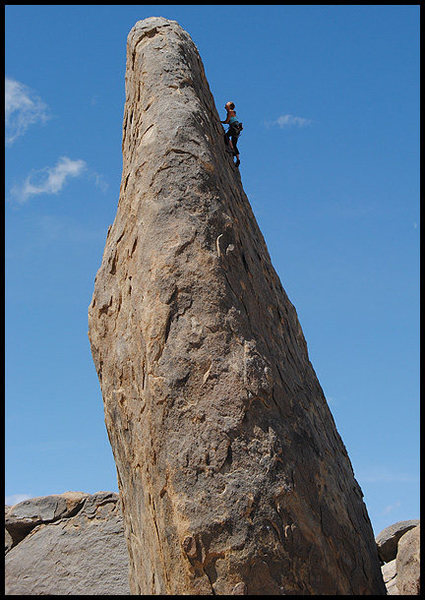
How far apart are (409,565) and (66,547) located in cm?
525

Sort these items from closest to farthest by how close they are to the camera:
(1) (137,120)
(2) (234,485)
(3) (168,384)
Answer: (2) (234,485) → (3) (168,384) → (1) (137,120)

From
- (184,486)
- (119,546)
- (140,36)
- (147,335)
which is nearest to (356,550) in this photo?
(184,486)

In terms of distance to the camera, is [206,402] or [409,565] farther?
[409,565]

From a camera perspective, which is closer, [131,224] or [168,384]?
[168,384]

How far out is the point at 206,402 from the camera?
5355 millimetres

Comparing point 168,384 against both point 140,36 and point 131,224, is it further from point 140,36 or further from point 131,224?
point 140,36

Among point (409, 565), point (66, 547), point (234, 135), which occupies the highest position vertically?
point (234, 135)

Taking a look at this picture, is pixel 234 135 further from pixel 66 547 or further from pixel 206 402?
pixel 66 547

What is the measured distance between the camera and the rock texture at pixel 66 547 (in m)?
9.37

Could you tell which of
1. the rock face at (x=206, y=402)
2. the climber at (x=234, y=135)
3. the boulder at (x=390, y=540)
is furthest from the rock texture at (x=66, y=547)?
the climber at (x=234, y=135)

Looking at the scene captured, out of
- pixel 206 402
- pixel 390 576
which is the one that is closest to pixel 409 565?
pixel 206 402

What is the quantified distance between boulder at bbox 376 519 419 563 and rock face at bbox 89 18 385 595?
3.64 m

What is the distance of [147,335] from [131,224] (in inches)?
57.1

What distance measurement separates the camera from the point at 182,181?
20.5 ft
